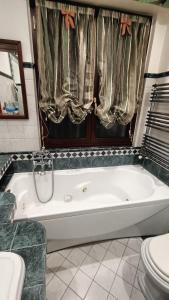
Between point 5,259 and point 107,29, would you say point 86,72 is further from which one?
point 5,259

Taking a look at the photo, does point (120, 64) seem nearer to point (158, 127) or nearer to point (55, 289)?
point (158, 127)

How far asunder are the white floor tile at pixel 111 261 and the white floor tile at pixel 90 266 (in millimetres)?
80

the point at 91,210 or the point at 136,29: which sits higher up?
the point at 136,29

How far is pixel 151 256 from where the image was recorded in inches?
41.4

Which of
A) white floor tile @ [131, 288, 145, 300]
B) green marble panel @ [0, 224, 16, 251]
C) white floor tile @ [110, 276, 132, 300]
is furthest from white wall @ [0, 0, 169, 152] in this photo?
white floor tile @ [131, 288, 145, 300]

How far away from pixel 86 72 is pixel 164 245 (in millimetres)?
1677

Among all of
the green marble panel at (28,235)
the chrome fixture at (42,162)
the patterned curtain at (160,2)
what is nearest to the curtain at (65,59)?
the chrome fixture at (42,162)

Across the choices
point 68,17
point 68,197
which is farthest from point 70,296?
point 68,17

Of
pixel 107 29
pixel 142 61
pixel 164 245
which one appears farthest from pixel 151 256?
pixel 107 29

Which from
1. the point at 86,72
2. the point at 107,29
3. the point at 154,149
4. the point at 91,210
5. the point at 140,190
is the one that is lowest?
the point at 140,190

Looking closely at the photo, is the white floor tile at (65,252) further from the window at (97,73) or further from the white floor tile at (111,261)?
the window at (97,73)

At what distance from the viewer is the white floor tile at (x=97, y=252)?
150cm

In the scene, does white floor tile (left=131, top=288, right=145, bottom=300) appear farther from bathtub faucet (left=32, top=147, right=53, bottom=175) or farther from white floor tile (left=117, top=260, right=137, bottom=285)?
bathtub faucet (left=32, top=147, right=53, bottom=175)

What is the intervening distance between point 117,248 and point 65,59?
1.97 metres
